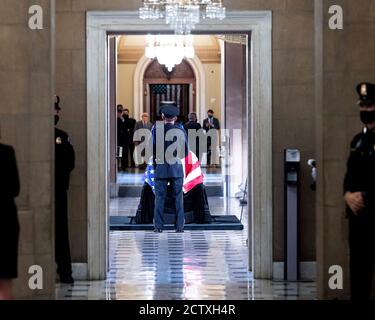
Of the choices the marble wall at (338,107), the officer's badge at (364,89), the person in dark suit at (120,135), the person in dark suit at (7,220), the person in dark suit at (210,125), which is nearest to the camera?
the person in dark suit at (7,220)

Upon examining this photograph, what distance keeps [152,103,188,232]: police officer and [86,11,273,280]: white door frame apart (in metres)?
3.27

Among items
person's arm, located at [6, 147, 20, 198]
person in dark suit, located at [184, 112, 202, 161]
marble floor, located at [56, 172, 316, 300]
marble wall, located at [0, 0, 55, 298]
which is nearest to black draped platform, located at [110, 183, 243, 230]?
marble floor, located at [56, 172, 316, 300]

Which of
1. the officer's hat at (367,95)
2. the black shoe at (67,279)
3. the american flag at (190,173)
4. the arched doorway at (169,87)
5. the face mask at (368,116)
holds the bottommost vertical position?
the black shoe at (67,279)

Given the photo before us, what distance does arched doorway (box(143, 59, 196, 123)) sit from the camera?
116 ft

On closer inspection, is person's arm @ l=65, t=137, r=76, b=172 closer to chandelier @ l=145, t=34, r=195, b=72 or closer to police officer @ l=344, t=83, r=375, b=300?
police officer @ l=344, t=83, r=375, b=300

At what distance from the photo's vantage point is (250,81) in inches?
442

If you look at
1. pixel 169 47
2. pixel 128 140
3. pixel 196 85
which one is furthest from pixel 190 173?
pixel 196 85

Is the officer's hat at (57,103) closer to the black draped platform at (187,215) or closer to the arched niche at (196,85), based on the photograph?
the black draped platform at (187,215)

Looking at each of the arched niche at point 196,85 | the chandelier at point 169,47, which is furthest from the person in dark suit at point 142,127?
the chandelier at point 169,47

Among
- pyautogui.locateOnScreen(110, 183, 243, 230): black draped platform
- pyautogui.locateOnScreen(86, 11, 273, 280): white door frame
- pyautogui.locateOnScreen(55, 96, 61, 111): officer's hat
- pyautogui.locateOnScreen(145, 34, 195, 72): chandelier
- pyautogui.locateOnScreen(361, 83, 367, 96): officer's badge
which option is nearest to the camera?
pyautogui.locateOnScreen(361, 83, 367, 96): officer's badge

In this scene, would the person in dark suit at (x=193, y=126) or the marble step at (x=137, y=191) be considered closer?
the marble step at (x=137, y=191)

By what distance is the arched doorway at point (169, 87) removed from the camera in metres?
35.2

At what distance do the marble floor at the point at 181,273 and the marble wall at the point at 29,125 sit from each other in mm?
1357

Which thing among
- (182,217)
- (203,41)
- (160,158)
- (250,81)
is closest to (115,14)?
(250,81)
